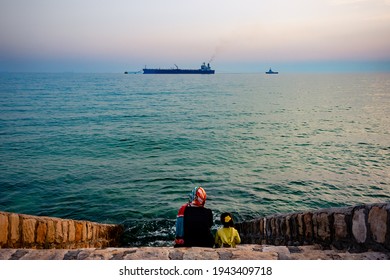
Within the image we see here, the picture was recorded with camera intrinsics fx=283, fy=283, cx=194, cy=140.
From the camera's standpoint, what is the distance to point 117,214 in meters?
9.05

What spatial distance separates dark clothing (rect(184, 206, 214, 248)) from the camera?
3.82m

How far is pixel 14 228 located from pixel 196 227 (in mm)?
2580

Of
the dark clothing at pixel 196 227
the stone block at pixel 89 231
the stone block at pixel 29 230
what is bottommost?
the stone block at pixel 89 231

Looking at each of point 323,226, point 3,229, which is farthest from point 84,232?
point 323,226

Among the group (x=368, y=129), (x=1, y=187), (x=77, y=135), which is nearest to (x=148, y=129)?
(x=77, y=135)

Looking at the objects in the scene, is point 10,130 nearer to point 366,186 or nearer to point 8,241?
point 8,241

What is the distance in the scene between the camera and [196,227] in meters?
3.83

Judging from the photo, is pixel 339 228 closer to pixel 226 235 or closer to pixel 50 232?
pixel 226 235

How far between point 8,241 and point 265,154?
13917mm

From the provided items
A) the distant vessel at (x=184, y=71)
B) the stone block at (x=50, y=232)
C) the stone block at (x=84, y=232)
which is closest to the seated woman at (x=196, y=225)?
the stone block at (x=50, y=232)

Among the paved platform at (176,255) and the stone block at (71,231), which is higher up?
the paved platform at (176,255)

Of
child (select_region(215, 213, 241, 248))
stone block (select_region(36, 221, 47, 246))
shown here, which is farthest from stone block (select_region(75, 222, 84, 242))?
child (select_region(215, 213, 241, 248))

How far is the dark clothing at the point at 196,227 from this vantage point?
3822 mm

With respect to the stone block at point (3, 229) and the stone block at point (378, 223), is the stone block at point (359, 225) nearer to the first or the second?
the stone block at point (378, 223)
